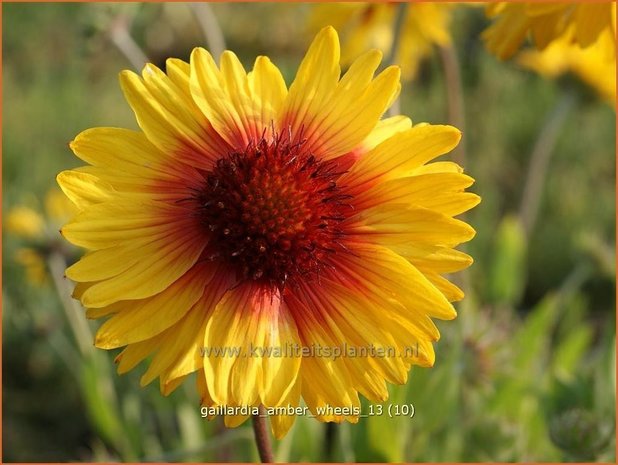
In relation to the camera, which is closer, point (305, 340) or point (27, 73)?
point (305, 340)

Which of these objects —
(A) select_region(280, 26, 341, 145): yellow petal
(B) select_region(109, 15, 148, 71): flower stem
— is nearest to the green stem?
(B) select_region(109, 15, 148, 71): flower stem

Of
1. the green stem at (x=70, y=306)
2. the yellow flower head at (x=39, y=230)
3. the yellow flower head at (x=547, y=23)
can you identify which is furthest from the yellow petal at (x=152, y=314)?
the yellow flower head at (x=39, y=230)

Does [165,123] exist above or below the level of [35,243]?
above

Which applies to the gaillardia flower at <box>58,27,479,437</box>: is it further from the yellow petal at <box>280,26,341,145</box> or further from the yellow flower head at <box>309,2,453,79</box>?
the yellow flower head at <box>309,2,453,79</box>

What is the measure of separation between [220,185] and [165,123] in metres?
0.08

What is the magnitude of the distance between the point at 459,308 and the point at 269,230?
0.60 metres

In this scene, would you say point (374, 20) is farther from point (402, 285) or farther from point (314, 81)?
point (402, 285)

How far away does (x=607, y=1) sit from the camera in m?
0.97

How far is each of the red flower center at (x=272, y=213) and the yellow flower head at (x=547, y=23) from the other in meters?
0.36

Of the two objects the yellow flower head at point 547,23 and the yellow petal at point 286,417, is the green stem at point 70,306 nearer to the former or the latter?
the yellow petal at point 286,417

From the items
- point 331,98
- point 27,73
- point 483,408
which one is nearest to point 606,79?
point 483,408

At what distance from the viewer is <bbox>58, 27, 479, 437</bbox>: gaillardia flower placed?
0.71 metres

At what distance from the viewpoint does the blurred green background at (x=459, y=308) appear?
112 cm

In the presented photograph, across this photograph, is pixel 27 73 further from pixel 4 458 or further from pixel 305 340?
pixel 305 340
